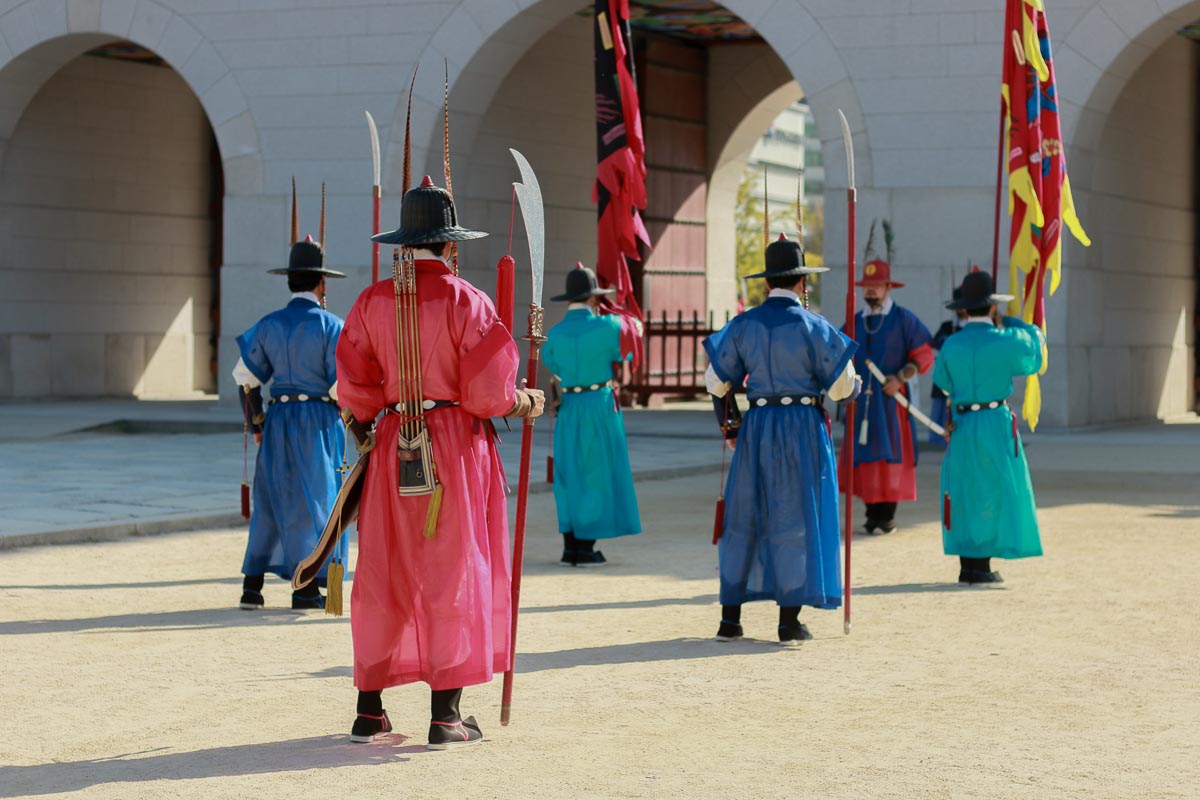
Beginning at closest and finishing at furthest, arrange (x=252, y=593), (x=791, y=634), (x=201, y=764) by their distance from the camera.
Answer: (x=201, y=764), (x=791, y=634), (x=252, y=593)

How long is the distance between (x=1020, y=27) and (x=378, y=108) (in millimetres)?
8707

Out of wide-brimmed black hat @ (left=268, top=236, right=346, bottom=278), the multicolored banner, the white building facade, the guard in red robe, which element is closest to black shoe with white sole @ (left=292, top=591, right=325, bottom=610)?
wide-brimmed black hat @ (left=268, top=236, right=346, bottom=278)

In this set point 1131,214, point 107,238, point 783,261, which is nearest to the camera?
point 783,261

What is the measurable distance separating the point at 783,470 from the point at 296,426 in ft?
7.04

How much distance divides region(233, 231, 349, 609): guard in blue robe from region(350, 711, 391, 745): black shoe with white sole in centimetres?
239

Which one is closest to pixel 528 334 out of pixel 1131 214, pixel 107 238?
pixel 1131 214

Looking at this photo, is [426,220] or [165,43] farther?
[165,43]

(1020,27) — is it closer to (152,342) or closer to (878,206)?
(878,206)

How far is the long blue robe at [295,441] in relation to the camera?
7.48m

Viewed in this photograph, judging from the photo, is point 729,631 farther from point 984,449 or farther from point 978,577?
point 984,449

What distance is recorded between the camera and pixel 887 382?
9805mm

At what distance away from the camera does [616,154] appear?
36.7ft

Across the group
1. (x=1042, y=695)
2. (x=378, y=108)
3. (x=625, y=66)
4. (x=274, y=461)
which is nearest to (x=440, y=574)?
(x=1042, y=695)

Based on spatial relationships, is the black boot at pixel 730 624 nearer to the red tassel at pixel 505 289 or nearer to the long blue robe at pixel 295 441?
the long blue robe at pixel 295 441
